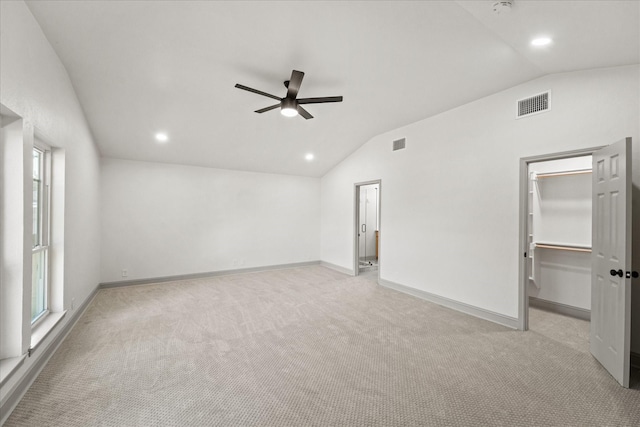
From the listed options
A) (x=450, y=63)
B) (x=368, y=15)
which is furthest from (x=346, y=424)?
(x=450, y=63)

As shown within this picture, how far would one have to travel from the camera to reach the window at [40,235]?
2.69 meters

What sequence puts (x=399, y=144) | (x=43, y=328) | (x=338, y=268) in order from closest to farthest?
1. (x=43, y=328)
2. (x=399, y=144)
3. (x=338, y=268)

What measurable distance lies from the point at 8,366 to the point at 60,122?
227cm

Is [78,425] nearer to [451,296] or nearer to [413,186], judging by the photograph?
[451,296]

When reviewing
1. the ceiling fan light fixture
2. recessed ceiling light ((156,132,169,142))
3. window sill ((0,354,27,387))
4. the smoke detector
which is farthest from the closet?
recessed ceiling light ((156,132,169,142))

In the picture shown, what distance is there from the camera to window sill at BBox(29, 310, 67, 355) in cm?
234

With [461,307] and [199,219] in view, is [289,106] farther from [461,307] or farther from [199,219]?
[199,219]

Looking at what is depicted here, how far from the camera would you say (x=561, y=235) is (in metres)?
4.05

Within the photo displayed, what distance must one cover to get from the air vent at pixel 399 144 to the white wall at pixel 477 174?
0.26ft

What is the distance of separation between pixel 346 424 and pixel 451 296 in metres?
2.95

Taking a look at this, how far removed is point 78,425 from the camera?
1.81m

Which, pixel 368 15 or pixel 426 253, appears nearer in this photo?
pixel 368 15

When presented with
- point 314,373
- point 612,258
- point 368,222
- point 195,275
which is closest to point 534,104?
point 612,258

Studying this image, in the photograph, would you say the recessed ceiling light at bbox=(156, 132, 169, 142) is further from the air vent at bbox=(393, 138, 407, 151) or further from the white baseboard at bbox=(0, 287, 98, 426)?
the air vent at bbox=(393, 138, 407, 151)
